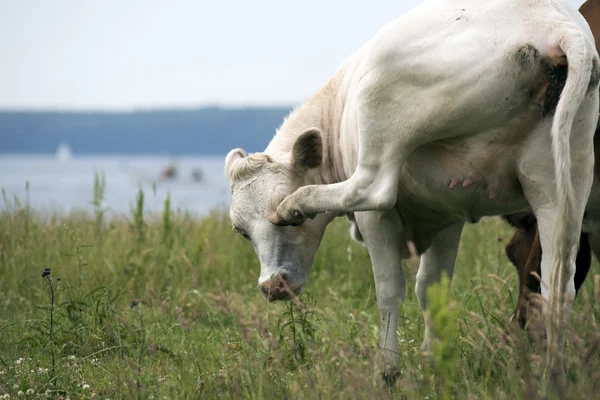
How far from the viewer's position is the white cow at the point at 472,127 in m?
3.47

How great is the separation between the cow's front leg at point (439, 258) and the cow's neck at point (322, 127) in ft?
2.39

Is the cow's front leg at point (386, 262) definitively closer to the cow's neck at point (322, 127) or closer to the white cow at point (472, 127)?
the white cow at point (472, 127)

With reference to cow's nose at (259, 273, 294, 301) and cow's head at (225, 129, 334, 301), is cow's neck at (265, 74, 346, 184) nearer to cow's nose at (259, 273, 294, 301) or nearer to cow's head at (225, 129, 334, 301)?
cow's head at (225, 129, 334, 301)

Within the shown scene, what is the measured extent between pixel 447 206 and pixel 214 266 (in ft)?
11.8

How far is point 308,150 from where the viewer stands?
475 cm

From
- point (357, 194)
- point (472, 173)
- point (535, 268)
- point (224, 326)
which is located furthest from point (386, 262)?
point (224, 326)

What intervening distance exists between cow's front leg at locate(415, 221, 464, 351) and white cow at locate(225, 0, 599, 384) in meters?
0.44

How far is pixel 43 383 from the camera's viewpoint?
167 inches

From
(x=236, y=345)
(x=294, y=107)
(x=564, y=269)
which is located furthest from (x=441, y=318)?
(x=294, y=107)

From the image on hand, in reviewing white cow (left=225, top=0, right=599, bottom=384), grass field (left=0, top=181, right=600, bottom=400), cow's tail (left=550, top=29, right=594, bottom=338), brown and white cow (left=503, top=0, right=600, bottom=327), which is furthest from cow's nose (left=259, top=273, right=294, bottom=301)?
cow's tail (left=550, top=29, right=594, bottom=338)

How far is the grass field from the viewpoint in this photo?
10.9ft

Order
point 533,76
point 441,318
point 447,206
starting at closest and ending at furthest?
point 441,318 → point 533,76 → point 447,206

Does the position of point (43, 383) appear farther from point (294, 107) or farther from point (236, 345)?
point (294, 107)

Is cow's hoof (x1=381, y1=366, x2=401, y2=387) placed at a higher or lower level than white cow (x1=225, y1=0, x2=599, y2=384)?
lower
